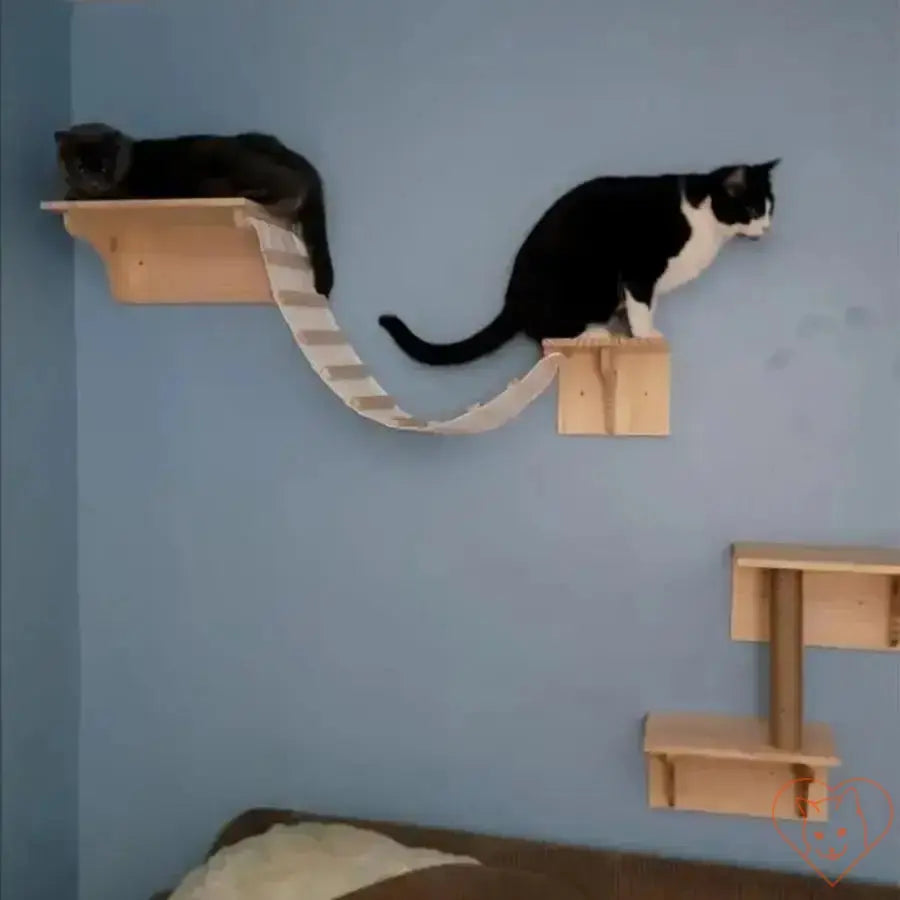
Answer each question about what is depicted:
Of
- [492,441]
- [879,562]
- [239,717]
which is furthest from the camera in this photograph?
[239,717]

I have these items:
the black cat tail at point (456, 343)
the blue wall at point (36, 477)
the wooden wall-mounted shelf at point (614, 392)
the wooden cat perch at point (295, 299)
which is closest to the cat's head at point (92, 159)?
the wooden cat perch at point (295, 299)

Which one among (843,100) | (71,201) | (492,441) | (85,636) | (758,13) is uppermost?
(758,13)

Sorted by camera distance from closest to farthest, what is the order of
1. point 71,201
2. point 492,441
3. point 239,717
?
point 71,201 < point 492,441 < point 239,717

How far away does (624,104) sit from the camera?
69.7 inches

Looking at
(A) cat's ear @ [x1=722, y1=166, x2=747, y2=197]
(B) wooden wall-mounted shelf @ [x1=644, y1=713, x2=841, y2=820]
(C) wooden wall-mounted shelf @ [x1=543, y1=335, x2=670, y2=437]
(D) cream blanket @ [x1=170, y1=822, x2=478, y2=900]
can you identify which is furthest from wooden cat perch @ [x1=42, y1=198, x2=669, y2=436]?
(D) cream blanket @ [x1=170, y1=822, x2=478, y2=900]

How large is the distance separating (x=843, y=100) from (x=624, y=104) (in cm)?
32

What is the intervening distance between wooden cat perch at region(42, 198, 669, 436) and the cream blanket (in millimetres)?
615

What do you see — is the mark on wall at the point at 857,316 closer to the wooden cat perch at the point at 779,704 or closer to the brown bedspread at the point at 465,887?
the wooden cat perch at the point at 779,704

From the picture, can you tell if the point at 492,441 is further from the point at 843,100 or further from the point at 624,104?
the point at 843,100

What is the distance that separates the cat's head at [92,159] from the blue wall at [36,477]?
0.45ft

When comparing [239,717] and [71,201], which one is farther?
[239,717]

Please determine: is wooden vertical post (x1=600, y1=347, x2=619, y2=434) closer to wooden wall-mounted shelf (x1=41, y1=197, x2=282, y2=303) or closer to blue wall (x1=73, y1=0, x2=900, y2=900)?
blue wall (x1=73, y1=0, x2=900, y2=900)

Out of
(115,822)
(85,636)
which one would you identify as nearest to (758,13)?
(85,636)

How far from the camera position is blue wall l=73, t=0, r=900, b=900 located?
1.73 meters
